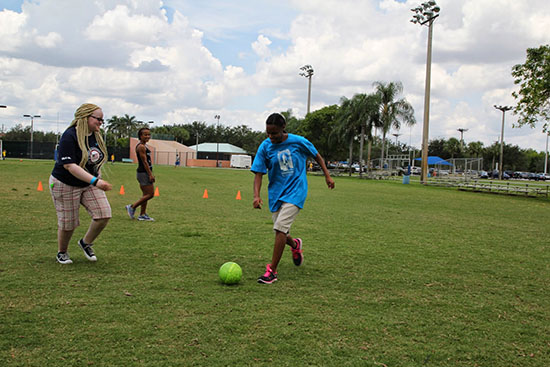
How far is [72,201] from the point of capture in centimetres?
539

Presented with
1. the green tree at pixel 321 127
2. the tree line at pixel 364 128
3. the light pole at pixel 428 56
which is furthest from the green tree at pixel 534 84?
the green tree at pixel 321 127

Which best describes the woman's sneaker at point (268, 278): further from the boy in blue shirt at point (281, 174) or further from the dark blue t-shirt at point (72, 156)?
the dark blue t-shirt at point (72, 156)

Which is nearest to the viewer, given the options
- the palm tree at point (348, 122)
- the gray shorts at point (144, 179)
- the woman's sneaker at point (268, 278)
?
the woman's sneaker at point (268, 278)

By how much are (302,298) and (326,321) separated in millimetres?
673

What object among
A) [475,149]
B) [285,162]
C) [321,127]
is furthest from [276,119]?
[475,149]

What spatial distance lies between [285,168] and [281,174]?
0.09 m

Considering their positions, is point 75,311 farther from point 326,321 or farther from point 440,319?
point 440,319

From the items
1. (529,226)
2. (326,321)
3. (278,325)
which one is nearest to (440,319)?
(326,321)

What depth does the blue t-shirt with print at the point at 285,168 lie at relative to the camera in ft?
17.6

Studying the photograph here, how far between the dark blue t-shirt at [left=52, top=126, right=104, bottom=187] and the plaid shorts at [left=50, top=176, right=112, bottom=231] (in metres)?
0.08

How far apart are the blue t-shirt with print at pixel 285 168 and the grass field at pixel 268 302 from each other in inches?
38.0

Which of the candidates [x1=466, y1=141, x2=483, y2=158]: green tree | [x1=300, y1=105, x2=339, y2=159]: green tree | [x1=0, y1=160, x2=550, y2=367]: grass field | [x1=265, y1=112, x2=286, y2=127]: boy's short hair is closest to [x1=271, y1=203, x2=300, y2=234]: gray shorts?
[x1=0, y1=160, x2=550, y2=367]: grass field

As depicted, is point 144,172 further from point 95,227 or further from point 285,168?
point 285,168

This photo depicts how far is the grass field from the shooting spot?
3.34 meters
